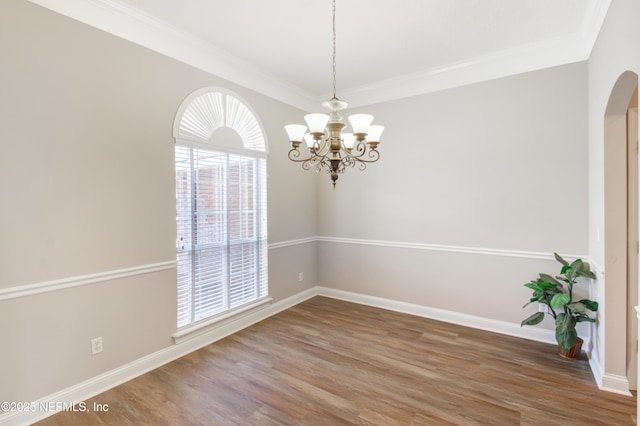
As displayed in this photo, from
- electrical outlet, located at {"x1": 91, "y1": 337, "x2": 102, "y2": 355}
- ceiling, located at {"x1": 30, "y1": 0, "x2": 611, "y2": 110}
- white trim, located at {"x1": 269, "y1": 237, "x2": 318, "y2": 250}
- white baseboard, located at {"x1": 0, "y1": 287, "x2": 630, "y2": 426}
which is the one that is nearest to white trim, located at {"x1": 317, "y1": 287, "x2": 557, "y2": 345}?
white baseboard, located at {"x1": 0, "y1": 287, "x2": 630, "y2": 426}

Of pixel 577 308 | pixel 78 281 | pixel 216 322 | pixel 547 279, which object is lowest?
pixel 216 322

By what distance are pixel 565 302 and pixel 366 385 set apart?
182cm

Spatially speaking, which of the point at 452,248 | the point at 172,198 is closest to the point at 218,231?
the point at 172,198

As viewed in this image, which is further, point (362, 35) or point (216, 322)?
point (216, 322)

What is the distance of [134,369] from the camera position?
2.54 m

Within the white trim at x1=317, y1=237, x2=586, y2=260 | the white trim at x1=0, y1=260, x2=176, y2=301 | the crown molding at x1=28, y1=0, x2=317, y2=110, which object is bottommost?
the white trim at x1=0, y1=260, x2=176, y2=301

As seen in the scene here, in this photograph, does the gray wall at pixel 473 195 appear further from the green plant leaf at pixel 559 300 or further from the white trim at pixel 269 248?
the green plant leaf at pixel 559 300

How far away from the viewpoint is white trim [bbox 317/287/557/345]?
124 inches

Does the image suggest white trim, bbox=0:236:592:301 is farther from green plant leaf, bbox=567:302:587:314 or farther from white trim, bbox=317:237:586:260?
green plant leaf, bbox=567:302:587:314

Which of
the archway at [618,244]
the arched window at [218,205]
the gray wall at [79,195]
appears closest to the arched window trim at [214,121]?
the arched window at [218,205]

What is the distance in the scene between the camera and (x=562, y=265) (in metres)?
3.02

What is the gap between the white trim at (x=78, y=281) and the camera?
1970 mm

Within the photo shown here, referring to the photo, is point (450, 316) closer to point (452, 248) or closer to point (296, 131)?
point (452, 248)

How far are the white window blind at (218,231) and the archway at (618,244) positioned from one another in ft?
10.6
